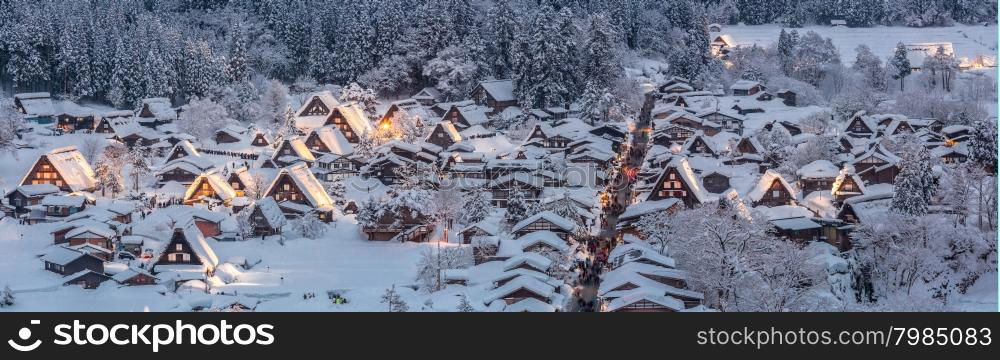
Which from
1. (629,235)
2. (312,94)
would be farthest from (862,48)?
(629,235)

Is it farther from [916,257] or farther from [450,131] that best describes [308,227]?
[916,257]

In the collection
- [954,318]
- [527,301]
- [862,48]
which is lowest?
[862,48]

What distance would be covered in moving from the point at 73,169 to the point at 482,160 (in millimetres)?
12252

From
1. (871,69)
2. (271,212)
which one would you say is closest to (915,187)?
(271,212)

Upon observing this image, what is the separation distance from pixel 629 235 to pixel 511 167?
27.0 ft

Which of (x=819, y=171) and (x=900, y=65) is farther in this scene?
(x=900, y=65)

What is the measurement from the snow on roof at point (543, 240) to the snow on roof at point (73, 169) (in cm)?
1387

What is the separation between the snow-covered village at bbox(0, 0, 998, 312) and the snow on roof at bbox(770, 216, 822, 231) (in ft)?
0.35

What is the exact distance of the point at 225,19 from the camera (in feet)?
213

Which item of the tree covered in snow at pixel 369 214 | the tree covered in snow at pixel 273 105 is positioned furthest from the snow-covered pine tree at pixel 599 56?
the tree covered in snow at pixel 369 214

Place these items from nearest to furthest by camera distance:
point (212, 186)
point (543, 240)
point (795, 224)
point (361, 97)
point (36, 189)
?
point (543, 240)
point (795, 224)
point (36, 189)
point (212, 186)
point (361, 97)

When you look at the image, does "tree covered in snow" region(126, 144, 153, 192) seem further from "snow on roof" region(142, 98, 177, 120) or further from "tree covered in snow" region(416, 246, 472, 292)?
"tree covered in snow" region(416, 246, 472, 292)

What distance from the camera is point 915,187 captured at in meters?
34.8

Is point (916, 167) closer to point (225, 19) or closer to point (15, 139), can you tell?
point (15, 139)
